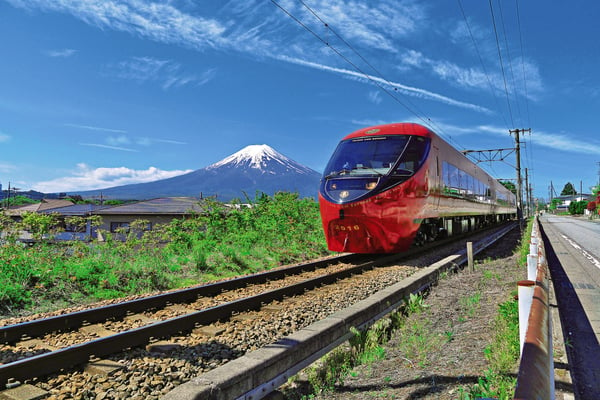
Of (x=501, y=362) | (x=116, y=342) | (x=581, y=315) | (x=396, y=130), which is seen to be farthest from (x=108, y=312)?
(x=396, y=130)

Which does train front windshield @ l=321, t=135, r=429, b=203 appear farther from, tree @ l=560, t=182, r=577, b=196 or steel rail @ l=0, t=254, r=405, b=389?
tree @ l=560, t=182, r=577, b=196

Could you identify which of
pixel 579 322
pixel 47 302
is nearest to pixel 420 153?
pixel 579 322

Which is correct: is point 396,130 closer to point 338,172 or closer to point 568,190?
point 338,172

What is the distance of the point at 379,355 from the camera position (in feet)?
14.2

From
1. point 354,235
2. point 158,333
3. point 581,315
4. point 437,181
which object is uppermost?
point 437,181

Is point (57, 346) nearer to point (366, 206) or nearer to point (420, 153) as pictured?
point (366, 206)

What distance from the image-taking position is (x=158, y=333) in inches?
182

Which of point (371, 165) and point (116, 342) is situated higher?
point (371, 165)

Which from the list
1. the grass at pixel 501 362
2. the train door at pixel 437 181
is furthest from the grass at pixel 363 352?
the train door at pixel 437 181

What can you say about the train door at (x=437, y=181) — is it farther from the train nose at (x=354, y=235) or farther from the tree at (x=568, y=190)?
the tree at (x=568, y=190)

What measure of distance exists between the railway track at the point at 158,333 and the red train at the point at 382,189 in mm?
2301

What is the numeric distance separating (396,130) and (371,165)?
133 cm

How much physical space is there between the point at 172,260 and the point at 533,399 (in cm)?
963

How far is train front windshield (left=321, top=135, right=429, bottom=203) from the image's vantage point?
9.84 metres
